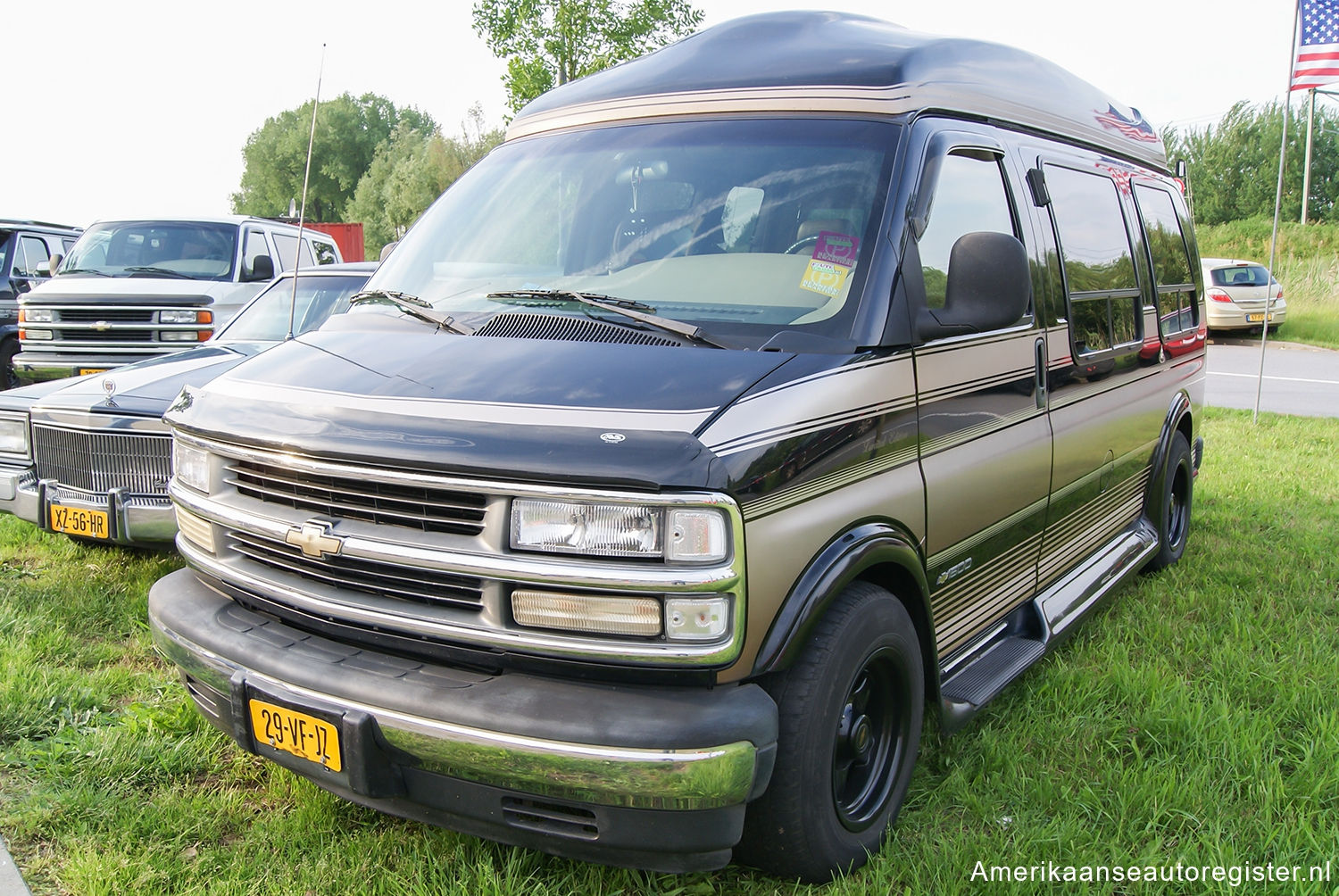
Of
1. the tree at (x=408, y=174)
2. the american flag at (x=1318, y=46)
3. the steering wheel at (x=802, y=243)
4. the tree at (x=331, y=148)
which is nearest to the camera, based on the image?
the steering wheel at (x=802, y=243)

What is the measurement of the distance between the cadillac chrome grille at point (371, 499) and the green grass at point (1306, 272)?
23832 mm

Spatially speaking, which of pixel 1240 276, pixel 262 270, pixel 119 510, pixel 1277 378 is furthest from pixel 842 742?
pixel 1240 276

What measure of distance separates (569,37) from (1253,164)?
1731 inches

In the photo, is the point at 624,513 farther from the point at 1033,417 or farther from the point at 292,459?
the point at 1033,417

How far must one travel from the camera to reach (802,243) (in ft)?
9.75

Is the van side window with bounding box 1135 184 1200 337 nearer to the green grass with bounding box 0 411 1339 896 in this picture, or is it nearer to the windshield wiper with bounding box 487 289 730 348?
the green grass with bounding box 0 411 1339 896

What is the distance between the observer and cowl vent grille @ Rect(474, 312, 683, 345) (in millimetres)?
2750

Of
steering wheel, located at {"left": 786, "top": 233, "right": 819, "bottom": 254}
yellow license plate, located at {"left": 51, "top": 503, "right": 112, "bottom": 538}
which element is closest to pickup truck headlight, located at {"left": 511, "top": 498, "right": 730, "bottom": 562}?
steering wheel, located at {"left": 786, "top": 233, "right": 819, "bottom": 254}

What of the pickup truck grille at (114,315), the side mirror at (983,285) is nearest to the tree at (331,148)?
the pickup truck grille at (114,315)

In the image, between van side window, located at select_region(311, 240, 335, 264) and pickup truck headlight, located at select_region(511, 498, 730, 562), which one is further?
van side window, located at select_region(311, 240, 335, 264)

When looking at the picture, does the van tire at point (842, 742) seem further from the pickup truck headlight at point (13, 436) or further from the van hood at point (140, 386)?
the pickup truck headlight at point (13, 436)

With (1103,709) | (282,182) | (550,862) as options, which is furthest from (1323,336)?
(282,182)

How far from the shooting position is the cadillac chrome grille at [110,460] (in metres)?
5.01

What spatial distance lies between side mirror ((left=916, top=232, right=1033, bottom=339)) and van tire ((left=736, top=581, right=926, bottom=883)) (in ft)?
2.77
